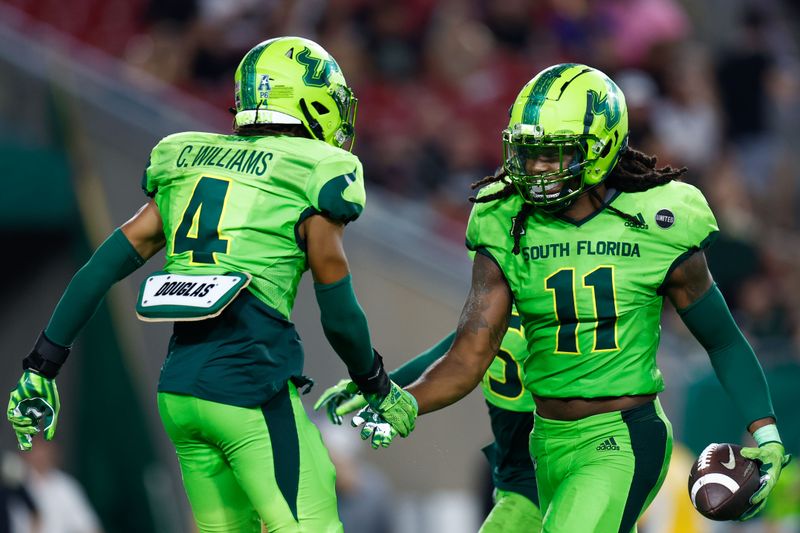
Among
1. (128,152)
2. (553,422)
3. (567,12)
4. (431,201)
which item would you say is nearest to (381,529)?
(431,201)

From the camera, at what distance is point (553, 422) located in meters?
4.59

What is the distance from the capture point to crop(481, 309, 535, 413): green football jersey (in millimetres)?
5215

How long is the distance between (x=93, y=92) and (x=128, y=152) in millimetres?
495

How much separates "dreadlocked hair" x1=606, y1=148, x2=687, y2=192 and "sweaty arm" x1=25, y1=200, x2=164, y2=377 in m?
1.55

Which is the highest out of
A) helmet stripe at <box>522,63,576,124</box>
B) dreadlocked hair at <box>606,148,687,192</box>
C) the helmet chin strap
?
the helmet chin strap

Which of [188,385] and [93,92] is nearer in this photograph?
[188,385]

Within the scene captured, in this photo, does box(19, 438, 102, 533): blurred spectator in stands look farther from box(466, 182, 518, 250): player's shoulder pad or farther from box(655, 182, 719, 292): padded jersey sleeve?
box(655, 182, 719, 292): padded jersey sleeve

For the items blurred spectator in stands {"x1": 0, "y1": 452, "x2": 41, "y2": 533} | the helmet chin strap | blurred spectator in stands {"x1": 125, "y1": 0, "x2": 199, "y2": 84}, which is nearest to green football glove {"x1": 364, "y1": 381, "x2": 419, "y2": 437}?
the helmet chin strap

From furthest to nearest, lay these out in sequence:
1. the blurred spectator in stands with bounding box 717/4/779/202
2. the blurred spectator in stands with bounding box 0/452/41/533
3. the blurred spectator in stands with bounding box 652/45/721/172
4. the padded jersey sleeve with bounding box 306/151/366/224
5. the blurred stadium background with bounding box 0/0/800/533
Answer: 1. the blurred spectator in stands with bounding box 717/4/779/202
2. the blurred spectator in stands with bounding box 652/45/721/172
3. the blurred stadium background with bounding box 0/0/800/533
4. the blurred spectator in stands with bounding box 0/452/41/533
5. the padded jersey sleeve with bounding box 306/151/366/224

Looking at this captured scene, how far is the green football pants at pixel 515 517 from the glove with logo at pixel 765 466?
2.92 feet

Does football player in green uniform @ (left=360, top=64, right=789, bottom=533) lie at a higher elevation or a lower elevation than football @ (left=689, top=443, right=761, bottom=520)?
higher

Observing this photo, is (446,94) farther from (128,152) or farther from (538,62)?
(128,152)

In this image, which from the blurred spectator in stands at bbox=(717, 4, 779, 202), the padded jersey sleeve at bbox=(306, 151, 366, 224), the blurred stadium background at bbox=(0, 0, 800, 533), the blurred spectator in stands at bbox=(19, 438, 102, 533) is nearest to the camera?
the padded jersey sleeve at bbox=(306, 151, 366, 224)

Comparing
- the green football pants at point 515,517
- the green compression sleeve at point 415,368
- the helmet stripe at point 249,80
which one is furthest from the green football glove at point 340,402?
the helmet stripe at point 249,80
